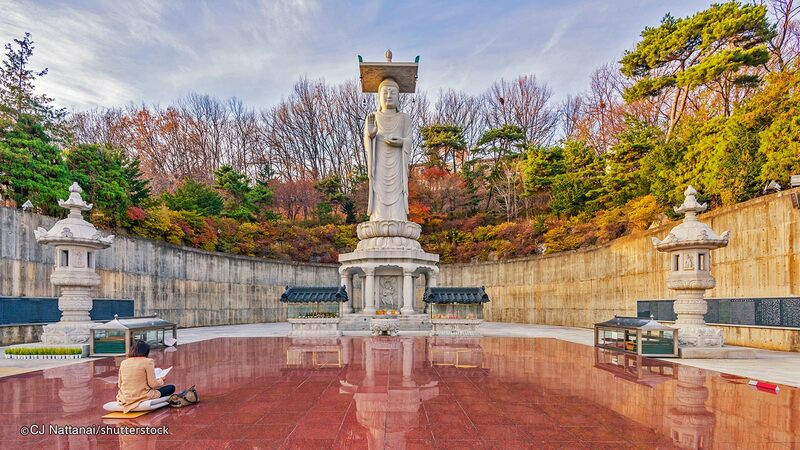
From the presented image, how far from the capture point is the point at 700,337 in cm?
1216

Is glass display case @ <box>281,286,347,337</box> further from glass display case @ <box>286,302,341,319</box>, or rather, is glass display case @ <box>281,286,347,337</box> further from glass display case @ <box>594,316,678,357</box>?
glass display case @ <box>594,316,678,357</box>

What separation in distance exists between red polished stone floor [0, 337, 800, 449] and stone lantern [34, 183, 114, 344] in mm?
3086

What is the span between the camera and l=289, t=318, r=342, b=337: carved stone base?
55.3 feet

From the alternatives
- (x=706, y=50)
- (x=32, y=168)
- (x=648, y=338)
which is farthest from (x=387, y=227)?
(x=706, y=50)

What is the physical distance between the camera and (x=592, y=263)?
872 inches

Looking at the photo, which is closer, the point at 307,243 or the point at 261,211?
the point at 307,243

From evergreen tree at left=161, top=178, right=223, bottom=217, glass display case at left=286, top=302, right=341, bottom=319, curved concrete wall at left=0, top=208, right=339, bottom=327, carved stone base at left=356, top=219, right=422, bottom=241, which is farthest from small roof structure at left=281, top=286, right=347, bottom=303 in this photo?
evergreen tree at left=161, top=178, right=223, bottom=217

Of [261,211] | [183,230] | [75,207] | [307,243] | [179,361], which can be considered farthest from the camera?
[261,211]

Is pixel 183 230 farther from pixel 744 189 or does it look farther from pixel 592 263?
pixel 744 189

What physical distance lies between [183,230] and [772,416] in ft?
80.6

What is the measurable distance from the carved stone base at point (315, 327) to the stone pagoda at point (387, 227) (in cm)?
168

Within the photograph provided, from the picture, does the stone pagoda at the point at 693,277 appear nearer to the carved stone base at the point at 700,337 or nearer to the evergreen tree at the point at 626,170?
the carved stone base at the point at 700,337

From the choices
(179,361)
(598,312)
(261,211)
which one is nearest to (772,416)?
(179,361)

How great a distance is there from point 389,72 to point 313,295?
10570 mm
